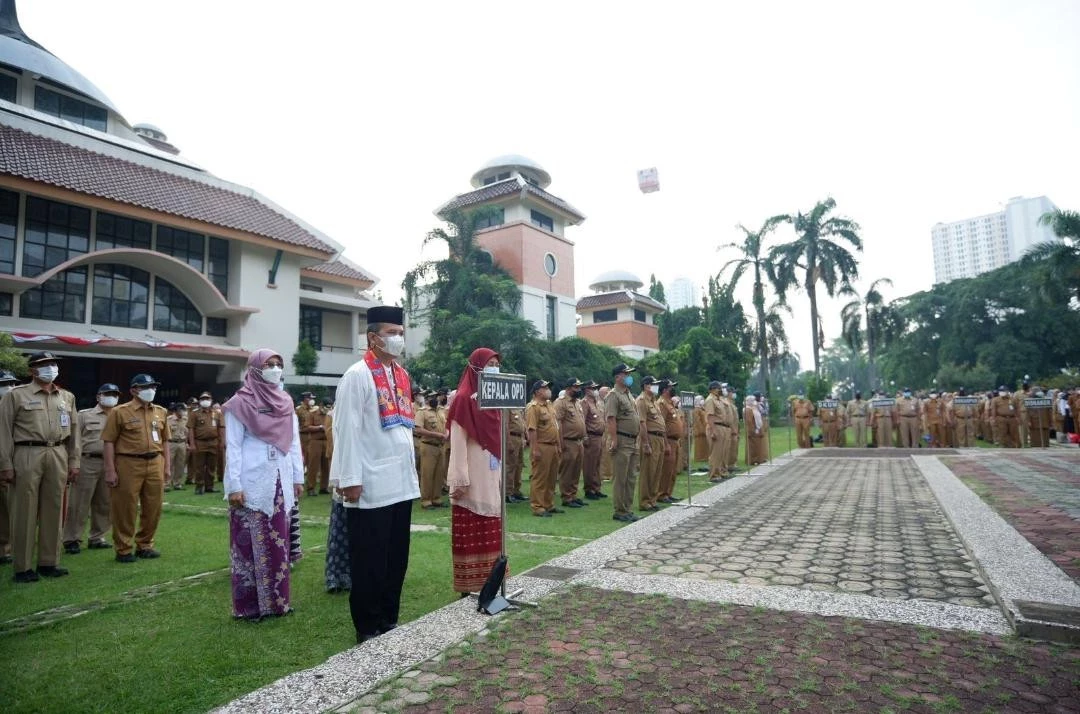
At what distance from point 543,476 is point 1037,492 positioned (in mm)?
6608

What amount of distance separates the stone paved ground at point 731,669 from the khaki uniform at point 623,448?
3.77 meters

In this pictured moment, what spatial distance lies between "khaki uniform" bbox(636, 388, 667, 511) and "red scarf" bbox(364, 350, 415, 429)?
461 cm

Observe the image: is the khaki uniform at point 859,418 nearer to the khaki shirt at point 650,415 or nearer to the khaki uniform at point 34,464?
the khaki shirt at point 650,415

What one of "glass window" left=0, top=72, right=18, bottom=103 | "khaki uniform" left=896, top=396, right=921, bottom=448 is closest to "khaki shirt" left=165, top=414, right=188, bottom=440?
"glass window" left=0, top=72, right=18, bottom=103

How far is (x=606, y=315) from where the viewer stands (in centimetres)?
3500

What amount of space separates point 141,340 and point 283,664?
1776 cm

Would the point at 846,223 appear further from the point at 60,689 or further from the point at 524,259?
the point at 60,689

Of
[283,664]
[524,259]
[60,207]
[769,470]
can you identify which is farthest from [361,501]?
[524,259]

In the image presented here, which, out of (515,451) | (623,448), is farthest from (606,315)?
(623,448)

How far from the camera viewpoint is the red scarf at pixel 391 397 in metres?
3.60

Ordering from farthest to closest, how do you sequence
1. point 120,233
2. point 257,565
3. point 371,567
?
point 120,233 → point 257,565 → point 371,567

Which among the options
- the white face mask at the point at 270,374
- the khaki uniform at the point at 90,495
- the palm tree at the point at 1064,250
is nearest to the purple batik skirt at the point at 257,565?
the white face mask at the point at 270,374

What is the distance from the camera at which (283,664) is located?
3137mm

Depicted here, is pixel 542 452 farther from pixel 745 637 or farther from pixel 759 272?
pixel 759 272
